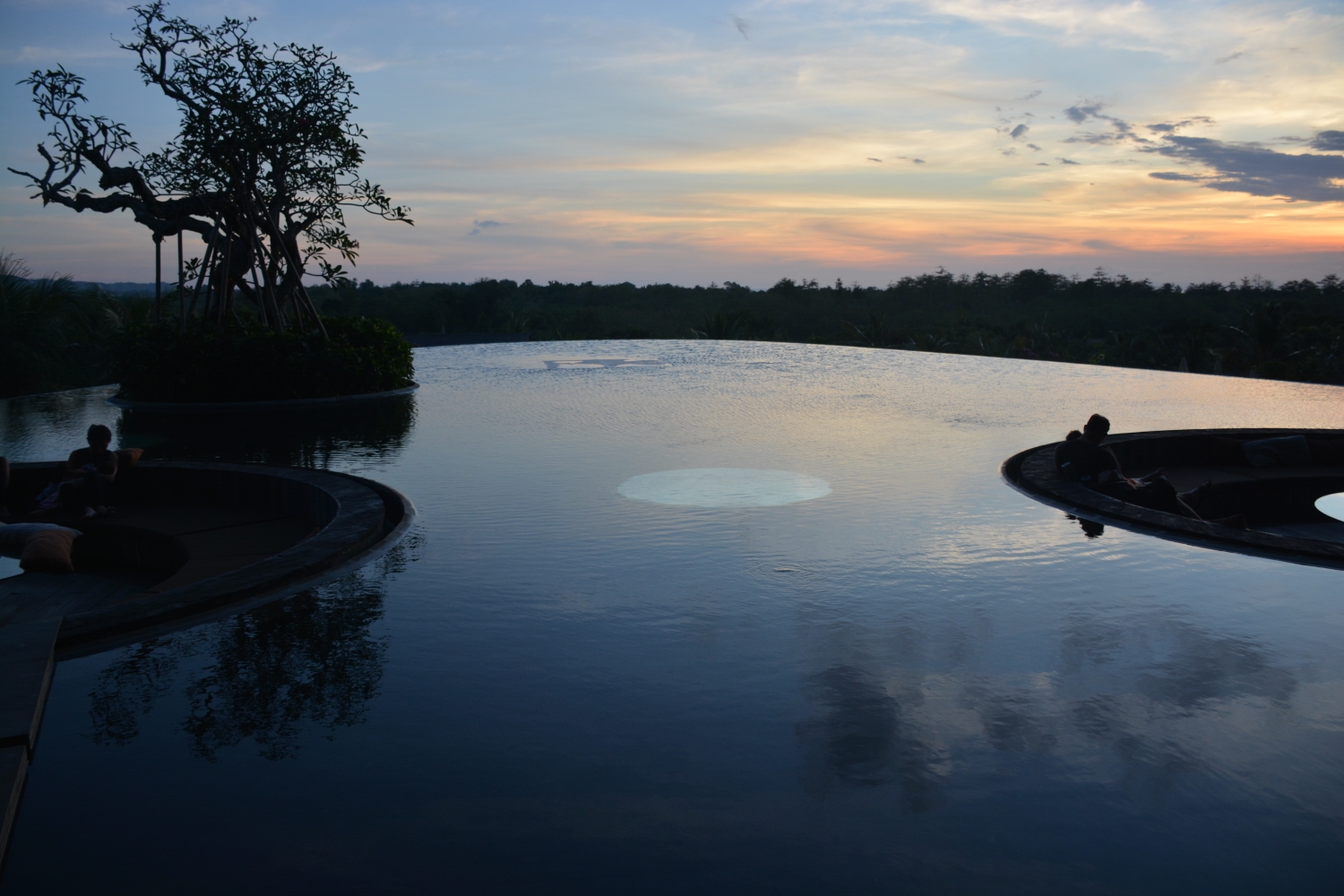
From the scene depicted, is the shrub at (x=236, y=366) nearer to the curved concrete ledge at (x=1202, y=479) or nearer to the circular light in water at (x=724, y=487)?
the circular light in water at (x=724, y=487)

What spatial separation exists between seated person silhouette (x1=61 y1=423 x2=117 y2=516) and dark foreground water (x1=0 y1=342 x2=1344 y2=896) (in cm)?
215

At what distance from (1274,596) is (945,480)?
8.70 ft

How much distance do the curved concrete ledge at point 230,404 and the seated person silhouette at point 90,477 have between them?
4523 millimetres

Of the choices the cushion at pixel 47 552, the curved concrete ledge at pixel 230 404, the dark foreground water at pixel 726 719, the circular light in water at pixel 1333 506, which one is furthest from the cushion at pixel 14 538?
the circular light in water at pixel 1333 506

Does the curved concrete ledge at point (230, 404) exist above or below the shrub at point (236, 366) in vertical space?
below

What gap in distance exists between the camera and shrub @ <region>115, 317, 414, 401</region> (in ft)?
34.8

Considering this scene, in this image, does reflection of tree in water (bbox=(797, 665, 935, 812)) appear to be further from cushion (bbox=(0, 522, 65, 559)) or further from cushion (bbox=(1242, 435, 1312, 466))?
cushion (bbox=(1242, 435, 1312, 466))

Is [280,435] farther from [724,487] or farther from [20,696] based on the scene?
[20,696]

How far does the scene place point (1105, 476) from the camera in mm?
6180

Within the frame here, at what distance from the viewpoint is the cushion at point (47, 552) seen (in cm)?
497

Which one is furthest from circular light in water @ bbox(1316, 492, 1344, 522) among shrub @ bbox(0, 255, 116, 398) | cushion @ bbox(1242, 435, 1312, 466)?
shrub @ bbox(0, 255, 116, 398)

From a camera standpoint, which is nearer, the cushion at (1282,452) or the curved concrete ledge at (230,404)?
the cushion at (1282,452)

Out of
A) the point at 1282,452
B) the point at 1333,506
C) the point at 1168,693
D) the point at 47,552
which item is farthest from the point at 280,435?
the point at 1282,452

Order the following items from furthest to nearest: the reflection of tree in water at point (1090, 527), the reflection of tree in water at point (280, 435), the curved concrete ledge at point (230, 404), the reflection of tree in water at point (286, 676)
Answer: the curved concrete ledge at point (230, 404) < the reflection of tree in water at point (280, 435) < the reflection of tree in water at point (1090, 527) < the reflection of tree in water at point (286, 676)
